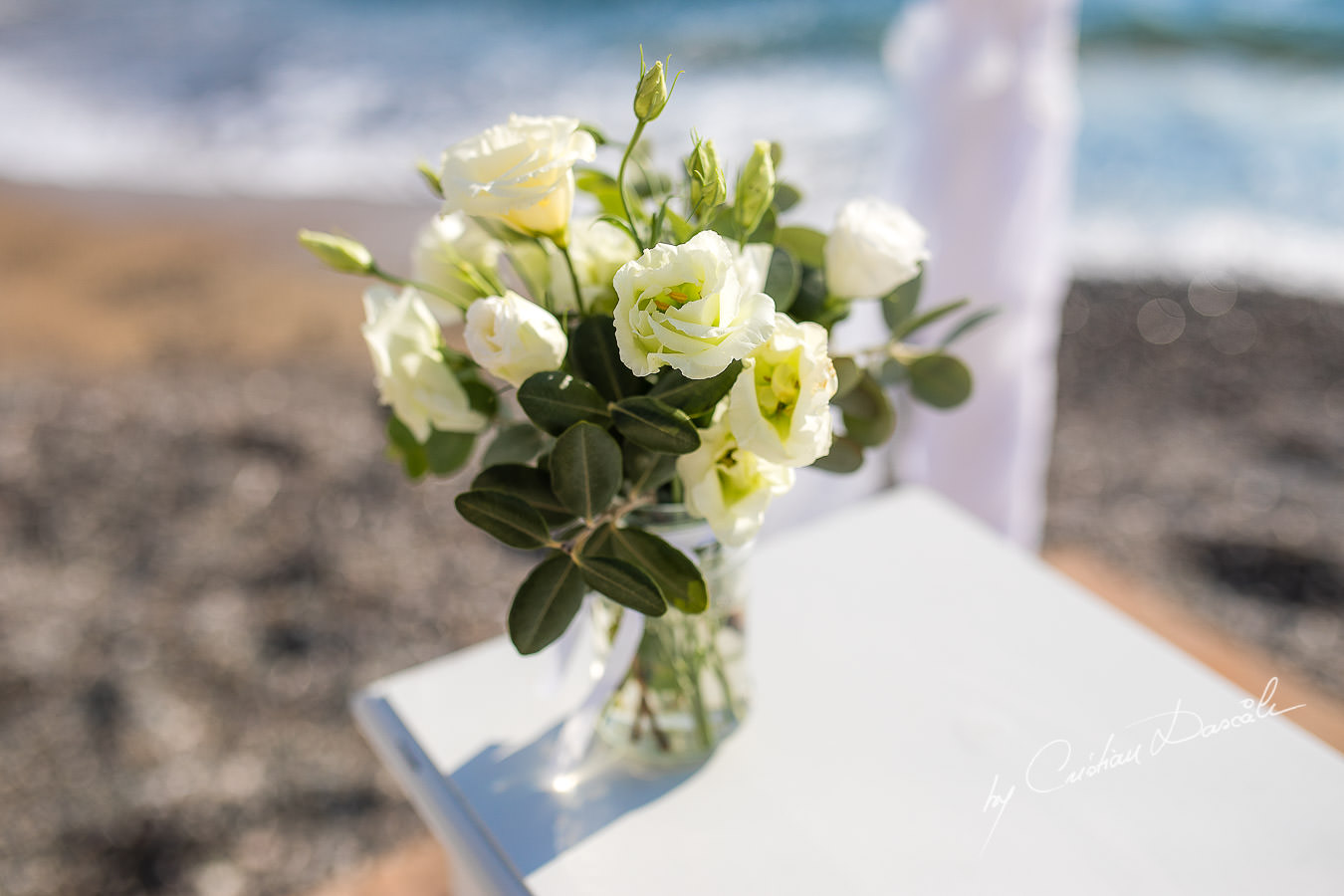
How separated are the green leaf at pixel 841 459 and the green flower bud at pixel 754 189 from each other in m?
0.17

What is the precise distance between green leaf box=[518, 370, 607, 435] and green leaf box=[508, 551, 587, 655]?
93 millimetres

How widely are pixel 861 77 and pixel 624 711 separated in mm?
5988

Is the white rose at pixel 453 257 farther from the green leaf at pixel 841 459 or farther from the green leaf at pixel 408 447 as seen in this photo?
the green leaf at pixel 841 459

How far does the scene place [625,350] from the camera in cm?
Answer: 53

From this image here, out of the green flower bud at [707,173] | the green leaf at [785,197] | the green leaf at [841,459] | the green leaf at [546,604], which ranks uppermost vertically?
the green flower bud at [707,173]

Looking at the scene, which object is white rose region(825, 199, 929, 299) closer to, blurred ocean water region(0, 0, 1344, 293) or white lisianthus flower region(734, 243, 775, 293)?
white lisianthus flower region(734, 243, 775, 293)

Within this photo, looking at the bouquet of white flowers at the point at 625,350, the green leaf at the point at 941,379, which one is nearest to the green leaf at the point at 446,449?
the bouquet of white flowers at the point at 625,350

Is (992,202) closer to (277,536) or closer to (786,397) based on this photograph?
(786,397)

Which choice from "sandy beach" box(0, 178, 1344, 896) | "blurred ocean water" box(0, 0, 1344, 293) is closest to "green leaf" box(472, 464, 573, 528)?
"sandy beach" box(0, 178, 1344, 896)

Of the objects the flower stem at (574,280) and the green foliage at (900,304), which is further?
the green foliage at (900,304)

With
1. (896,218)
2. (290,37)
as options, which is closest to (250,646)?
(896,218)

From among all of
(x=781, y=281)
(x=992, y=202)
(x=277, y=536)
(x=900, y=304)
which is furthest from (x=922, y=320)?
(x=277, y=536)

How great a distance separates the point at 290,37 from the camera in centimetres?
681

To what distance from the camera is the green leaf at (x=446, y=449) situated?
28.1 inches
